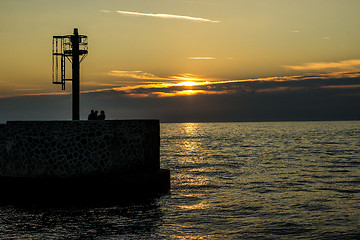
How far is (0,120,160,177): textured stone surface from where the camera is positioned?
1575 centimetres

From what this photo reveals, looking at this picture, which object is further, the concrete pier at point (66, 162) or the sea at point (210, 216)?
the concrete pier at point (66, 162)

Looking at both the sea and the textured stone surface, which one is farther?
the textured stone surface

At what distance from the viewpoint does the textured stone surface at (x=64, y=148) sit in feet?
51.7

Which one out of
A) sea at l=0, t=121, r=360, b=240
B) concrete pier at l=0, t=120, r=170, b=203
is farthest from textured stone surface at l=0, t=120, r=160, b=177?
sea at l=0, t=121, r=360, b=240

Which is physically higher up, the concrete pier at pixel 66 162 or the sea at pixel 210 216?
the concrete pier at pixel 66 162

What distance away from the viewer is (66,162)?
15.8 meters

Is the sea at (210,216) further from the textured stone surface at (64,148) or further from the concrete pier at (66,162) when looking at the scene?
the textured stone surface at (64,148)

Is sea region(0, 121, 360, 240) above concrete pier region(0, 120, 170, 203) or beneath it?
beneath

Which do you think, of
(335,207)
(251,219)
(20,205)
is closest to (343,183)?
(335,207)

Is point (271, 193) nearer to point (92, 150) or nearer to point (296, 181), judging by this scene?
point (296, 181)

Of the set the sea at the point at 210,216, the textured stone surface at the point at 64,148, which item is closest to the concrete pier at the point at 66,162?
the textured stone surface at the point at 64,148

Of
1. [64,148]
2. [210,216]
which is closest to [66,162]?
[64,148]

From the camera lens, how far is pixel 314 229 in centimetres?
1197

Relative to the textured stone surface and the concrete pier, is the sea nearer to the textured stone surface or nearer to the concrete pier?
the concrete pier
